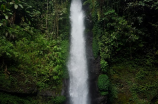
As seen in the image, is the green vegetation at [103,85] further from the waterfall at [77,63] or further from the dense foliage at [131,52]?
the waterfall at [77,63]

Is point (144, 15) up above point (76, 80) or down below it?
above

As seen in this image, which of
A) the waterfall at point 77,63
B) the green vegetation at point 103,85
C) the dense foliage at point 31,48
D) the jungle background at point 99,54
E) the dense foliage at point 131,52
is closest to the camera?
the dense foliage at point 31,48

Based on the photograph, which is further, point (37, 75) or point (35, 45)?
point (35, 45)

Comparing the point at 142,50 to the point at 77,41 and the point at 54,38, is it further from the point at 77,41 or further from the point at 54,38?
the point at 54,38

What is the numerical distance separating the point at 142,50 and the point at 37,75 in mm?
8764

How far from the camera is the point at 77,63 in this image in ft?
42.9

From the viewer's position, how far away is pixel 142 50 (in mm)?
11938

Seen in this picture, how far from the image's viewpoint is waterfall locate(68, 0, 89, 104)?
1112 centimetres

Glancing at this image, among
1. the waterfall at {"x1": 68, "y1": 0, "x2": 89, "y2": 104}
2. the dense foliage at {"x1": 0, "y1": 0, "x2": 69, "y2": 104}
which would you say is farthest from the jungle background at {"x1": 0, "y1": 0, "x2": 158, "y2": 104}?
the waterfall at {"x1": 68, "y1": 0, "x2": 89, "y2": 104}

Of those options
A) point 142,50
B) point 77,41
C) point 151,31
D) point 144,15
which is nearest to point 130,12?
point 144,15

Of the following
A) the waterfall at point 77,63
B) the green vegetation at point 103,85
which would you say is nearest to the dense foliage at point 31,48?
the waterfall at point 77,63

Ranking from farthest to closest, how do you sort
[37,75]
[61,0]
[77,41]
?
[61,0], [77,41], [37,75]

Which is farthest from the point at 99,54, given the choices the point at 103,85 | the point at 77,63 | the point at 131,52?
the point at 103,85

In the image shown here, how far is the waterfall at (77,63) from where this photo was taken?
36.5 ft
